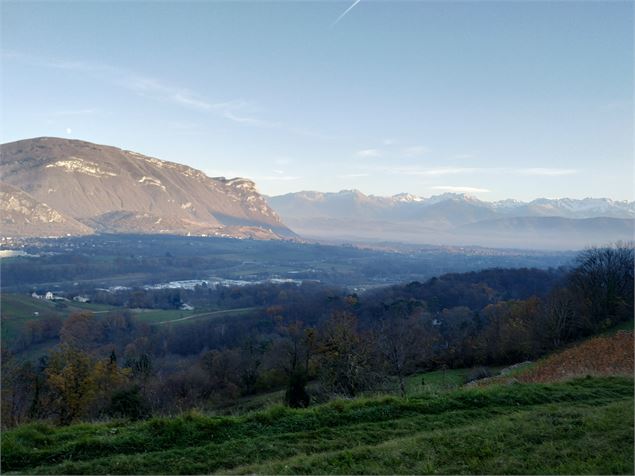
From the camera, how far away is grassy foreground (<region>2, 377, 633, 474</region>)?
688cm

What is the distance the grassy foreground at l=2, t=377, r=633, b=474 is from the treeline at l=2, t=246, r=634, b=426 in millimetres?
5006

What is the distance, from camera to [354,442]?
8016mm

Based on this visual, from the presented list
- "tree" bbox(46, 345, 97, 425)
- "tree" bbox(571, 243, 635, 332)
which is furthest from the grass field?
"tree" bbox(571, 243, 635, 332)

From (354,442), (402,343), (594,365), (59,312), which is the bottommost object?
(59,312)

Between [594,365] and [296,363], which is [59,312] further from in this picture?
[594,365]

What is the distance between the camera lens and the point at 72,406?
2895 centimetres

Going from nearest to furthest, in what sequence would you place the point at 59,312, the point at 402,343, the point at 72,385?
1. the point at 402,343
2. the point at 72,385
3. the point at 59,312

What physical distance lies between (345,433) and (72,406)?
26.9 m

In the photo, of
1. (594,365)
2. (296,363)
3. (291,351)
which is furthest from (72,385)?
(594,365)

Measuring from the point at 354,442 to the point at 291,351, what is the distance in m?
29.1

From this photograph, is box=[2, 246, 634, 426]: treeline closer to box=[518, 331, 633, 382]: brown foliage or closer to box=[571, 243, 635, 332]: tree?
box=[571, 243, 635, 332]: tree

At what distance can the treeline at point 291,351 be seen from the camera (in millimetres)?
21203

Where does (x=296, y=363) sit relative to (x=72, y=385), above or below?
above

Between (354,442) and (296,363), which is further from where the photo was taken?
(296,363)
